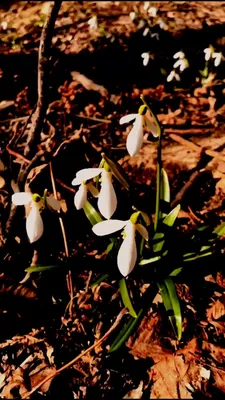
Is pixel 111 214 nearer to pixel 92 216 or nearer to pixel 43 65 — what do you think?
pixel 92 216

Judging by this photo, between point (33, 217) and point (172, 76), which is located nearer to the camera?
point (33, 217)

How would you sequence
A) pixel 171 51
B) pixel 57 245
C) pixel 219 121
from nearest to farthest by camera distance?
pixel 57 245 → pixel 219 121 → pixel 171 51

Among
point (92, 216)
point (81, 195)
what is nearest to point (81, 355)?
point (92, 216)

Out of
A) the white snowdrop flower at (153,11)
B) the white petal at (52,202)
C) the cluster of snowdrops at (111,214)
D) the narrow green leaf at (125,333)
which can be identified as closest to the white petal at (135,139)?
the cluster of snowdrops at (111,214)

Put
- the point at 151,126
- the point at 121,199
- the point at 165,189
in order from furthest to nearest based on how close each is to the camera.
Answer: the point at 121,199, the point at 165,189, the point at 151,126

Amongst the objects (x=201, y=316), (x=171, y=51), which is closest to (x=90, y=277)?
(x=201, y=316)

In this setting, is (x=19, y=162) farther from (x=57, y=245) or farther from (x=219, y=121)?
(x=219, y=121)
